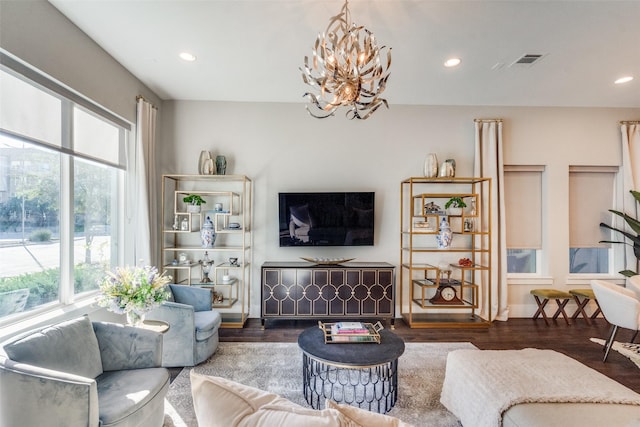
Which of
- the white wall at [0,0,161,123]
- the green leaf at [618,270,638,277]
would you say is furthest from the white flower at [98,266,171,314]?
the green leaf at [618,270,638,277]

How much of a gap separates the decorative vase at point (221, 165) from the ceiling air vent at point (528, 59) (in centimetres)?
349

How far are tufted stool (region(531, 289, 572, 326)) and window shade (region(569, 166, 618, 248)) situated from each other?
2.71 ft

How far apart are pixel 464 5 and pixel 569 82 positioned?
7.24ft

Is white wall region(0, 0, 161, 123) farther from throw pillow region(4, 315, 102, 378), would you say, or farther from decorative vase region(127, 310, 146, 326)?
decorative vase region(127, 310, 146, 326)

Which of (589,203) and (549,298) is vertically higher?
(589,203)

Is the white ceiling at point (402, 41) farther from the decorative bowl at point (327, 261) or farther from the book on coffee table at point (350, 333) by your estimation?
the book on coffee table at point (350, 333)

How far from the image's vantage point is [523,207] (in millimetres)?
4344

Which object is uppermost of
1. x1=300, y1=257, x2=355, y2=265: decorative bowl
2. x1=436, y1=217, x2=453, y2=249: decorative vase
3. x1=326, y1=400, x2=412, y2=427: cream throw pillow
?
x1=436, y1=217, x2=453, y2=249: decorative vase

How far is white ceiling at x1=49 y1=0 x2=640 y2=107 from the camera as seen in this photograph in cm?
227

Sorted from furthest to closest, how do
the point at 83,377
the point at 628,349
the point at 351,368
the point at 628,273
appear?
the point at 628,273 → the point at 628,349 → the point at 351,368 → the point at 83,377

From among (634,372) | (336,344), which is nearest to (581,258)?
(634,372)

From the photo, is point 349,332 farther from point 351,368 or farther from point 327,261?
point 327,261

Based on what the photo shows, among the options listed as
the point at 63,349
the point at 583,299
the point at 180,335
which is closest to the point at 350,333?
the point at 180,335

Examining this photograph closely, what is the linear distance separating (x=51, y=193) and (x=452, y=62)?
3.86 metres
